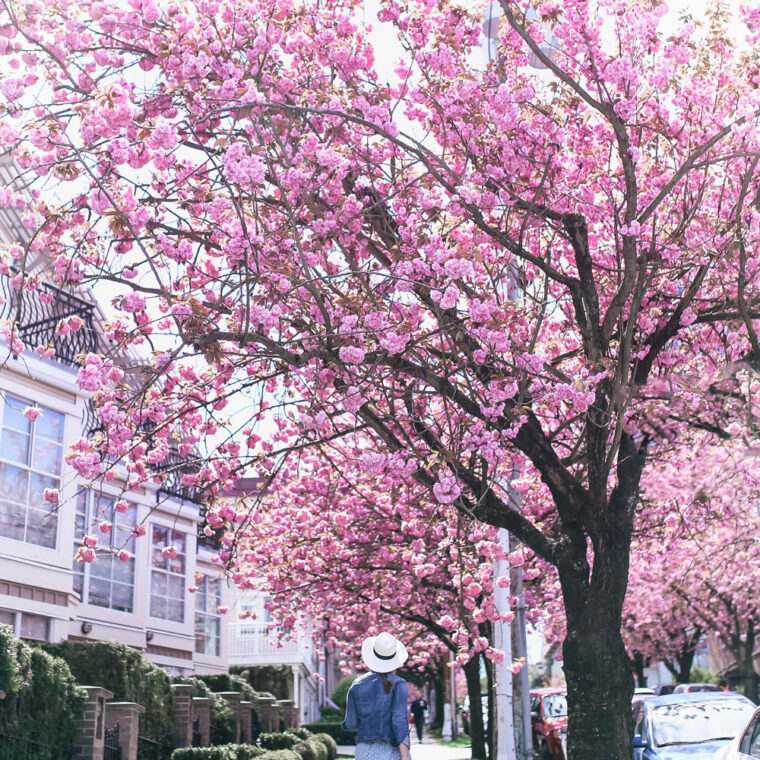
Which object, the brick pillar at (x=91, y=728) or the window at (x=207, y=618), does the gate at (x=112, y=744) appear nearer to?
the brick pillar at (x=91, y=728)

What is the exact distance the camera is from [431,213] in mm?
8641

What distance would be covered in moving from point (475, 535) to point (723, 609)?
2328cm

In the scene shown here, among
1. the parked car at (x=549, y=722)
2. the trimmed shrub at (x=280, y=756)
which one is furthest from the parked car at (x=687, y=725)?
the parked car at (x=549, y=722)

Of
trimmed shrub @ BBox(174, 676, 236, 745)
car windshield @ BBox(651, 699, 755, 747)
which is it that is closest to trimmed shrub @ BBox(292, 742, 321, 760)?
trimmed shrub @ BBox(174, 676, 236, 745)

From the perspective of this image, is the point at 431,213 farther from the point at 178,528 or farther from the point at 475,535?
the point at 178,528

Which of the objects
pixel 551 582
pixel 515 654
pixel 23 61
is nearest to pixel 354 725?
pixel 23 61

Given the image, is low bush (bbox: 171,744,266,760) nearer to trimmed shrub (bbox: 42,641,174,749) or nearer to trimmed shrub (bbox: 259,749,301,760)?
trimmed shrub (bbox: 259,749,301,760)

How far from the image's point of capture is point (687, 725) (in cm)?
1261

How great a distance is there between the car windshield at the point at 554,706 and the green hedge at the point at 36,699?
12.1 meters

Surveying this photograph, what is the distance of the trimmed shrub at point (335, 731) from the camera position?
3250 cm

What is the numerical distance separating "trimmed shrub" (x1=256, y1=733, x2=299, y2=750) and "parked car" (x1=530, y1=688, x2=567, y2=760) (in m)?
4.61

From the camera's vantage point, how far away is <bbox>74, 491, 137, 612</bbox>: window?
1948 centimetres

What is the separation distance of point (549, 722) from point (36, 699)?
36.2ft

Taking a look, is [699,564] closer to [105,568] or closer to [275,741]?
[275,741]
